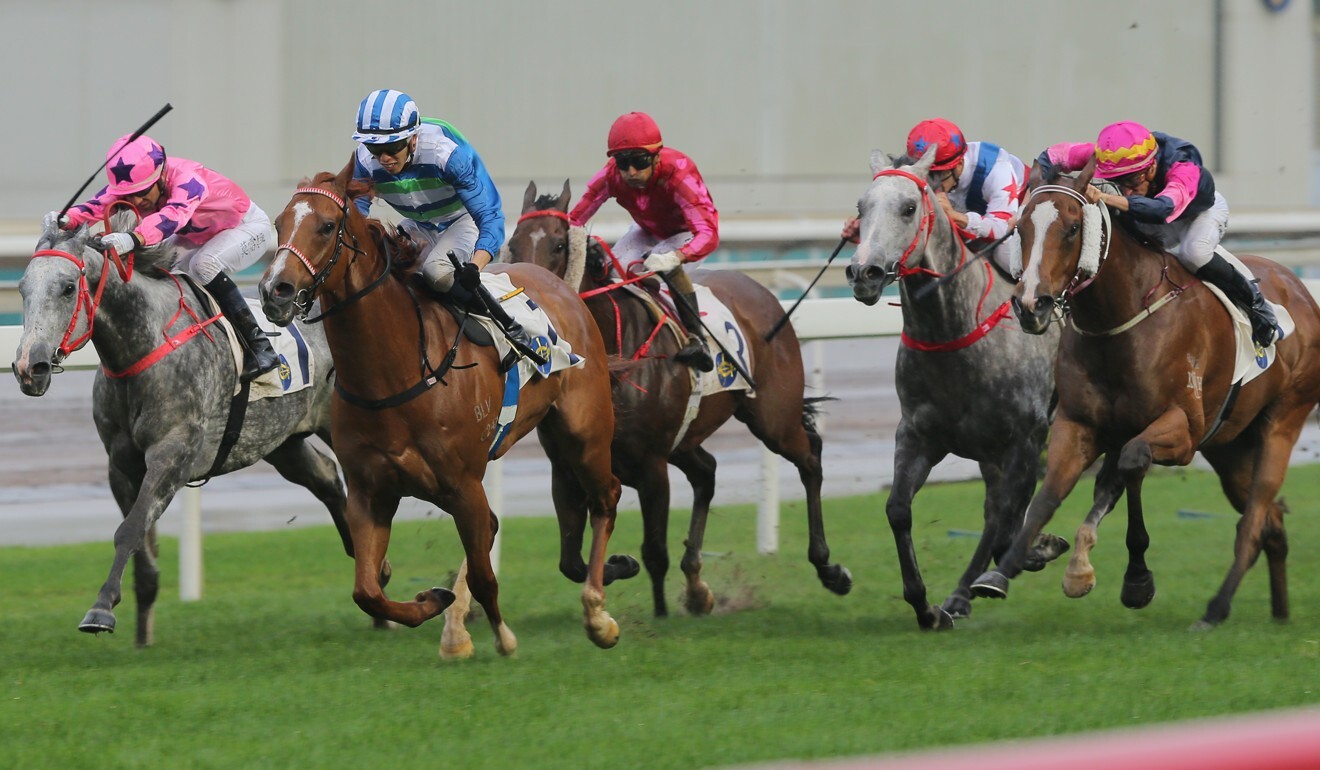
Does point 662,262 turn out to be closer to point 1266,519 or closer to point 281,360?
point 281,360

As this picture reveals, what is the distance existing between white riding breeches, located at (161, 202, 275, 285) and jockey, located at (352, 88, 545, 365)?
770 mm

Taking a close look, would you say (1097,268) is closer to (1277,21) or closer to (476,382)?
(476,382)

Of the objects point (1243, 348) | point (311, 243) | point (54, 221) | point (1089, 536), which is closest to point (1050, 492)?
point (1089, 536)

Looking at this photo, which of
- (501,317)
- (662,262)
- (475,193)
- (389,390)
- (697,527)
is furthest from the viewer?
(697,527)

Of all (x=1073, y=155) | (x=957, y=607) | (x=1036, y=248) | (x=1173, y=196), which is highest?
(x=1073, y=155)

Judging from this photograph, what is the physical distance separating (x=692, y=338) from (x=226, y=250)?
63.7 inches

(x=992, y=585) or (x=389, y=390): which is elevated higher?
(x=389, y=390)

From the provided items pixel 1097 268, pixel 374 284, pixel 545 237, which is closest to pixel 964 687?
pixel 1097 268

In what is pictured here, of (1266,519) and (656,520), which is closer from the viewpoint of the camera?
(1266,519)

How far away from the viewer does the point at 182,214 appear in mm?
5805

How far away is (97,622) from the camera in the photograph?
505 centimetres

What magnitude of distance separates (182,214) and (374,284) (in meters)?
1.27

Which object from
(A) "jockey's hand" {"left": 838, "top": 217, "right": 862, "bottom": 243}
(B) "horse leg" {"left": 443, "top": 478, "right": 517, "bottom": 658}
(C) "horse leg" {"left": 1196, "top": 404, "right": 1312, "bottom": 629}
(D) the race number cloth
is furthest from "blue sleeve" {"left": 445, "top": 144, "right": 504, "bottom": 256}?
(C) "horse leg" {"left": 1196, "top": 404, "right": 1312, "bottom": 629}

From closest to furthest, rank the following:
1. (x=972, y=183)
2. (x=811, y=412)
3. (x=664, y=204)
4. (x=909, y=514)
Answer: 1. (x=909, y=514)
2. (x=972, y=183)
3. (x=664, y=204)
4. (x=811, y=412)
